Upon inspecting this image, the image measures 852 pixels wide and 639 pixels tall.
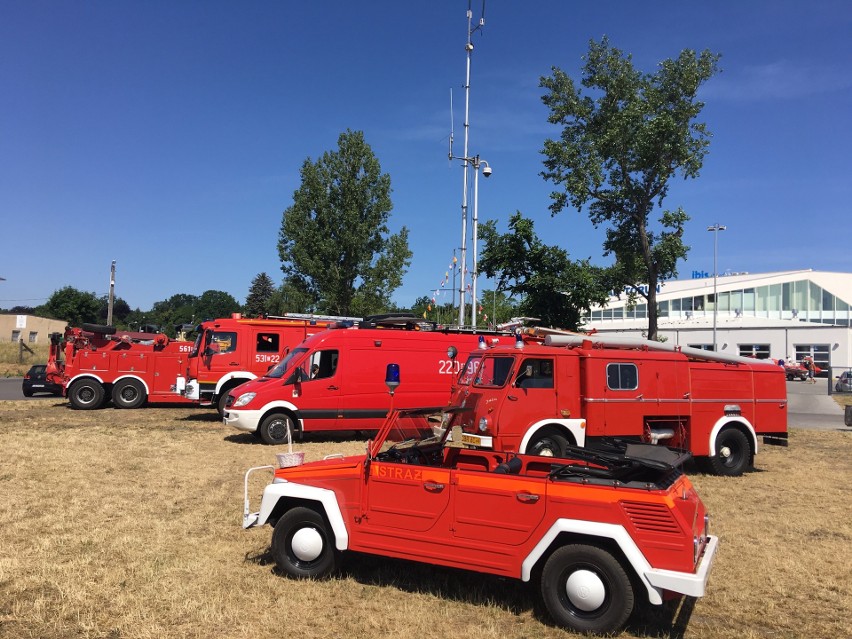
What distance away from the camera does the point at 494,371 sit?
10.0 m

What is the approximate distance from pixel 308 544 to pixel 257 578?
544mm

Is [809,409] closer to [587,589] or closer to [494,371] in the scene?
[494,371]

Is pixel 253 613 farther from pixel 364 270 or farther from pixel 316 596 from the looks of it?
pixel 364 270

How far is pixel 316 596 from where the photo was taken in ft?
16.5

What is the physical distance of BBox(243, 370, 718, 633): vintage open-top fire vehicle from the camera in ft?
14.1

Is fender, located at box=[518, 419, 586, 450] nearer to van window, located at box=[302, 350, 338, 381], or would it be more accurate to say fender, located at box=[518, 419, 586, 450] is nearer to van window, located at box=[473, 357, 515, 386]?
van window, located at box=[473, 357, 515, 386]

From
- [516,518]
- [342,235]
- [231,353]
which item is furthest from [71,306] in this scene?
[516,518]

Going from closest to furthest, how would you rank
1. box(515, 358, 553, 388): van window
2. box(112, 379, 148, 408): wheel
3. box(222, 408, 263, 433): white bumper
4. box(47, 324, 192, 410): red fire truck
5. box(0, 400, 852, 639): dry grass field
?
box(0, 400, 852, 639): dry grass field, box(515, 358, 553, 388): van window, box(222, 408, 263, 433): white bumper, box(47, 324, 192, 410): red fire truck, box(112, 379, 148, 408): wheel

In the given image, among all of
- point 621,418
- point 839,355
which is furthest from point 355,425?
point 839,355

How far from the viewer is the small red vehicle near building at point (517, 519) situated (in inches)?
170

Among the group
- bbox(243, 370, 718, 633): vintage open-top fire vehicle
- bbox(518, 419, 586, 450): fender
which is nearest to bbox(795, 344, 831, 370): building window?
bbox(518, 419, 586, 450): fender

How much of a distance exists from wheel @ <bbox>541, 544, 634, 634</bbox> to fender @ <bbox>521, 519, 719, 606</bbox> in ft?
0.39

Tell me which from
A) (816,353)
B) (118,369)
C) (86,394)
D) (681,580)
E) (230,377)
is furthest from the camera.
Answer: (816,353)

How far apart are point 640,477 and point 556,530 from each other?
1031 millimetres
